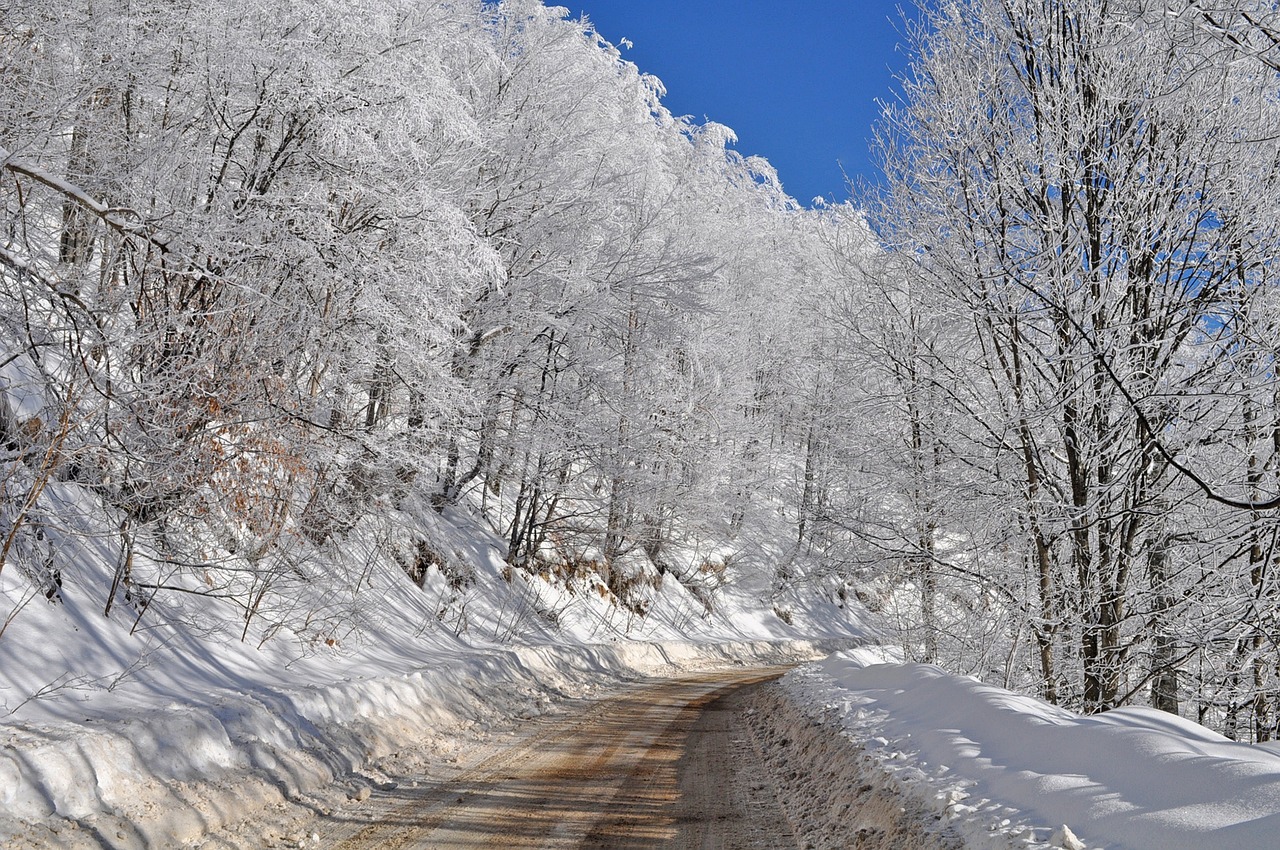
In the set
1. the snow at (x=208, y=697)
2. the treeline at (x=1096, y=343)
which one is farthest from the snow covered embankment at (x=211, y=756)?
the treeline at (x=1096, y=343)

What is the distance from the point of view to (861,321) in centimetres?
1141

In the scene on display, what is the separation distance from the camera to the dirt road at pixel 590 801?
17.3 ft

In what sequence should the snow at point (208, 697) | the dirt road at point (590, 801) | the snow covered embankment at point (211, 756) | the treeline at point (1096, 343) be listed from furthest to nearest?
1. the treeline at point (1096, 343)
2. the dirt road at point (590, 801)
3. the snow at point (208, 697)
4. the snow covered embankment at point (211, 756)

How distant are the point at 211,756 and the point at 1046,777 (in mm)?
5017

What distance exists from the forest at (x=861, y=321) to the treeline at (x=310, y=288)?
3.1 inches

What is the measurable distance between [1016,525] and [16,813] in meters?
8.80

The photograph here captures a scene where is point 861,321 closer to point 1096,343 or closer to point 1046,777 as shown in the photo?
point 1096,343

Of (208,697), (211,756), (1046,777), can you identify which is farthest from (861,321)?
(211,756)

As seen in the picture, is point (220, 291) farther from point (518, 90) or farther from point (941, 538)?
point (518, 90)

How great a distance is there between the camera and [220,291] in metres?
8.09

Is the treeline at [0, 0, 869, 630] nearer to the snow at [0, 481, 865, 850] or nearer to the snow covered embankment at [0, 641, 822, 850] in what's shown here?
the snow at [0, 481, 865, 850]

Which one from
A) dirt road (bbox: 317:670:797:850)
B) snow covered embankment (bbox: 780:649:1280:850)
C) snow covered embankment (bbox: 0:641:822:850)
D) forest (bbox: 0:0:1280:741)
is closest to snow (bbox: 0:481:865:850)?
snow covered embankment (bbox: 0:641:822:850)

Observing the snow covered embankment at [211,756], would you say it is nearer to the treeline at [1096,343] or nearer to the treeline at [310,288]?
the treeline at [310,288]

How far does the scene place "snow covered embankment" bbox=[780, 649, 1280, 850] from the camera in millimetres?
3303
